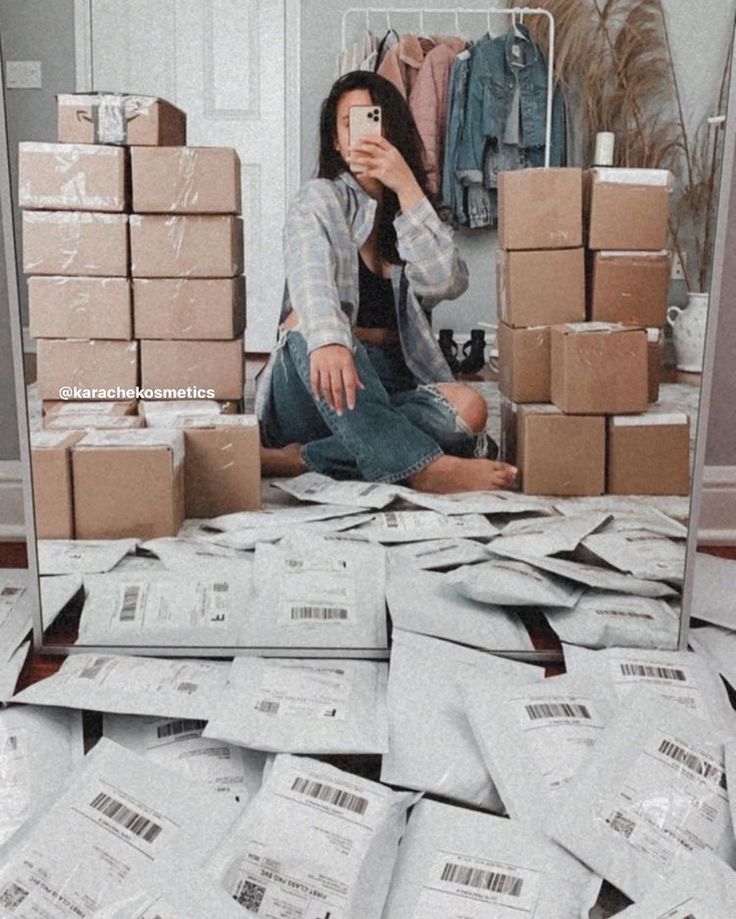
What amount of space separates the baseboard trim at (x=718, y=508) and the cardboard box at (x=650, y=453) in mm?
499

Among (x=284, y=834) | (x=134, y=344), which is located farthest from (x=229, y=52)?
(x=284, y=834)

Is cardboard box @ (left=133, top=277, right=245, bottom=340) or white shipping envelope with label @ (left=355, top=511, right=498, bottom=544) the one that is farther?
white shipping envelope with label @ (left=355, top=511, right=498, bottom=544)

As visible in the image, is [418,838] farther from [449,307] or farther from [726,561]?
[726,561]

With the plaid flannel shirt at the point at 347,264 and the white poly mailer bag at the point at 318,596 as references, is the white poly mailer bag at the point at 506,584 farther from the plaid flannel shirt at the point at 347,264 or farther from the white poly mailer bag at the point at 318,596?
the plaid flannel shirt at the point at 347,264

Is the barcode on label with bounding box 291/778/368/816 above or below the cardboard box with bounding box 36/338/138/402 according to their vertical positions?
below

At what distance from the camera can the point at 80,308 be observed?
47.5 inches

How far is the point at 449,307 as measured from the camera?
1.23 m

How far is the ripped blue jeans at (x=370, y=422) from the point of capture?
125 cm

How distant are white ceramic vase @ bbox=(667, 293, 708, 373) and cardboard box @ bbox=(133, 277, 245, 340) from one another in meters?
0.52

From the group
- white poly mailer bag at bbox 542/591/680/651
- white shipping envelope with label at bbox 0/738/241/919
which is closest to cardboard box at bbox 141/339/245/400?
white shipping envelope with label at bbox 0/738/241/919

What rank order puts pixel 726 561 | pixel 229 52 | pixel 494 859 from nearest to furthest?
pixel 494 859
pixel 229 52
pixel 726 561

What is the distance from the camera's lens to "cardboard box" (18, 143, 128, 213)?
1159mm

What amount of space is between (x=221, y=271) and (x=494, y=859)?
712mm

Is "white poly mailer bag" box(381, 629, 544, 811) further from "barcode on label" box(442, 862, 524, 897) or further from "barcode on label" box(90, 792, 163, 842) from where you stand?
"barcode on label" box(90, 792, 163, 842)
